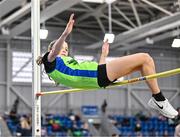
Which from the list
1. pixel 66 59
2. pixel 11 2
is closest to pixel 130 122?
pixel 11 2

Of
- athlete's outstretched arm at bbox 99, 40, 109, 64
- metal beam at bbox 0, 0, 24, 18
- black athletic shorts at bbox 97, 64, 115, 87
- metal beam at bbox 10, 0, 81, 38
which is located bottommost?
black athletic shorts at bbox 97, 64, 115, 87

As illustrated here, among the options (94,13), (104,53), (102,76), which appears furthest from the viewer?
(94,13)

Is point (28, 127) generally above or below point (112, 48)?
below

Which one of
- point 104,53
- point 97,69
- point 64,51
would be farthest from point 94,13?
point 97,69

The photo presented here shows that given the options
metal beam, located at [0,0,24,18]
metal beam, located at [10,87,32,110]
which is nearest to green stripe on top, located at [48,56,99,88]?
metal beam, located at [0,0,24,18]

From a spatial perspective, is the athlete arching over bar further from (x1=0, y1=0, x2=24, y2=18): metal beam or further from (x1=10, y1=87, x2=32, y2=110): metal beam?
(x1=10, y1=87, x2=32, y2=110): metal beam

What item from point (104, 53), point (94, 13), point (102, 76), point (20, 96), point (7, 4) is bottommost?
point (102, 76)

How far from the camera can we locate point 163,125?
24578 mm

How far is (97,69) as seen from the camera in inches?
235

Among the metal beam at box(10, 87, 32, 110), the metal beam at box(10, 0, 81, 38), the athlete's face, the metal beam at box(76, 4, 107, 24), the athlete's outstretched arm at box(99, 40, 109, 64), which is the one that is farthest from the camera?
the metal beam at box(10, 87, 32, 110)

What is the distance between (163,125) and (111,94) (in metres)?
3.09

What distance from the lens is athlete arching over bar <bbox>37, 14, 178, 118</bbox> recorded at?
5.89m

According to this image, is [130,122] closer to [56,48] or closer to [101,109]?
[101,109]

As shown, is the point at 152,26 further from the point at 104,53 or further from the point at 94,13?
the point at 104,53
